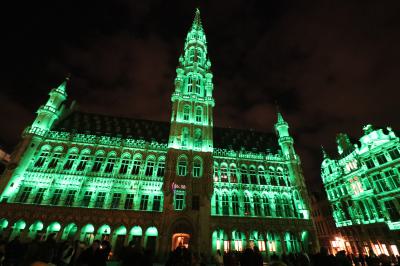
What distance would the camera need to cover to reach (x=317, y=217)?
141 ft

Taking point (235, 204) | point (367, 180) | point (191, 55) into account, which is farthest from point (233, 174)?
point (191, 55)

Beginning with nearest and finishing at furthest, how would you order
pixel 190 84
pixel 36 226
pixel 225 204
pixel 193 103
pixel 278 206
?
pixel 36 226 < pixel 225 204 < pixel 278 206 < pixel 193 103 < pixel 190 84

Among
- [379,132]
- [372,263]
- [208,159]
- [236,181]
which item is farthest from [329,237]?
[208,159]

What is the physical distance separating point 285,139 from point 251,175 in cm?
1018

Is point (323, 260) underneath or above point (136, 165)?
underneath

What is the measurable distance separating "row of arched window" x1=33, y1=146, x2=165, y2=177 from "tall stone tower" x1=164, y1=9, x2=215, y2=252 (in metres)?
3.31

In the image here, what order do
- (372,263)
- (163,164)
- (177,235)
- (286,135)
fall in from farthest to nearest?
(286,135)
(163,164)
(177,235)
(372,263)

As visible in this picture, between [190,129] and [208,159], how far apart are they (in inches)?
226

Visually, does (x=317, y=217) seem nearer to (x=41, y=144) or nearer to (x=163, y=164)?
(x=163, y=164)

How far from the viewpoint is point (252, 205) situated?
90.7 ft

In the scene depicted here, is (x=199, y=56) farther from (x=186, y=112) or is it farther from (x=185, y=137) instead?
(x=185, y=137)

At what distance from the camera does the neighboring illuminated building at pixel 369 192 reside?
26594 mm

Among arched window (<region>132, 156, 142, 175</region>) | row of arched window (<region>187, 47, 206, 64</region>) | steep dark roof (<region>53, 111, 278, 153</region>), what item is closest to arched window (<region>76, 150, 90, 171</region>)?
steep dark roof (<region>53, 111, 278, 153</region>)

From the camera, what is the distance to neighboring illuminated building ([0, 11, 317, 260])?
23250 mm
